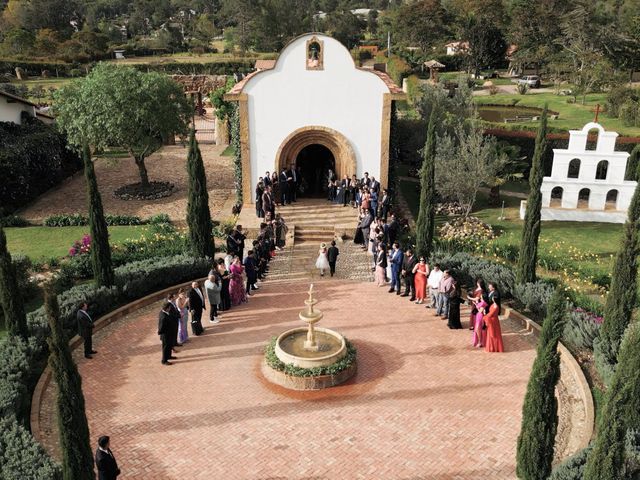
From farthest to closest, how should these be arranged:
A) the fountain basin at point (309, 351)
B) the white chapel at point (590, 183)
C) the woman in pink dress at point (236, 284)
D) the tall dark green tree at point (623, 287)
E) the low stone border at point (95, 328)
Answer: the white chapel at point (590, 183), the woman in pink dress at point (236, 284), the tall dark green tree at point (623, 287), the fountain basin at point (309, 351), the low stone border at point (95, 328)

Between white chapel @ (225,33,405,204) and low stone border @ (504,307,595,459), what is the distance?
10.8 m

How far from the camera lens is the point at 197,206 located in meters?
18.4

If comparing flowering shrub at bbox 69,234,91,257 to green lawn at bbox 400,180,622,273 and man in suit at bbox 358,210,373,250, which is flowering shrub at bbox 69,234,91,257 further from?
green lawn at bbox 400,180,622,273

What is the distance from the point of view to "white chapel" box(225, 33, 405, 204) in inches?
922

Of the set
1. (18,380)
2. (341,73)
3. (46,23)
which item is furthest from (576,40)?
(46,23)

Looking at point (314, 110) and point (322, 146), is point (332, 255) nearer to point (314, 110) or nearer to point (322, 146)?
point (314, 110)

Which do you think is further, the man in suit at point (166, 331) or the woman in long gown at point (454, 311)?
the woman in long gown at point (454, 311)

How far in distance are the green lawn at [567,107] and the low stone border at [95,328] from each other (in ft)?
114

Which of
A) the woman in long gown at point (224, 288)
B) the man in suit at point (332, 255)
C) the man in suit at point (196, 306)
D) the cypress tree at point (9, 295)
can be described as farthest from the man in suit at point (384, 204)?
the cypress tree at point (9, 295)

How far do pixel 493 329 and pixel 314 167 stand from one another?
47.8 feet

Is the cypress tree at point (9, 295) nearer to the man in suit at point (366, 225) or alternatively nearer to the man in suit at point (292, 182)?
the man in suit at point (366, 225)

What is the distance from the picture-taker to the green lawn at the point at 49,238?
2134cm

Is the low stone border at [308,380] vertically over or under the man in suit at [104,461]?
under

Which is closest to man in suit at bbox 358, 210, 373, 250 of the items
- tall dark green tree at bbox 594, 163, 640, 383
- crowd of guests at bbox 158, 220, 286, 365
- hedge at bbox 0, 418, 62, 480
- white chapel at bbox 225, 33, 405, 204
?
crowd of guests at bbox 158, 220, 286, 365
